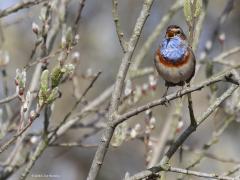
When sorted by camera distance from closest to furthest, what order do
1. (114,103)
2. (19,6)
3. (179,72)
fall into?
(114,103) → (179,72) → (19,6)

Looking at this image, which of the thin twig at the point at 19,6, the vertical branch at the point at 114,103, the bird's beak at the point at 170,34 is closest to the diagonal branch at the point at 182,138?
the vertical branch at the point at 114,103

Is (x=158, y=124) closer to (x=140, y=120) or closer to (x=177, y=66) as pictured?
(x=140, y=120)

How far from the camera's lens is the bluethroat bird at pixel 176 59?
3.60m

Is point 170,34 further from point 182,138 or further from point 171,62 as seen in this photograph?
point 182,138

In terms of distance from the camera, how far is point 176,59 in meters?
3.62

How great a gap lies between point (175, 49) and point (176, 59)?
0.06 m

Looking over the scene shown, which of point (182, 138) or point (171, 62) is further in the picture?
point (171, 62)

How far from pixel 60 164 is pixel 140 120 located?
1.62 metres

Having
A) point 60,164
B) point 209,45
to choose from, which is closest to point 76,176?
point 60,164


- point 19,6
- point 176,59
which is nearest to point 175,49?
point 176,59

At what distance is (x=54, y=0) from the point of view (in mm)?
4168

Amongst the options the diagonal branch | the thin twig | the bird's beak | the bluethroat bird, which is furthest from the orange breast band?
the thin twig

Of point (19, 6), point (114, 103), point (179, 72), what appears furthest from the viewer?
point (19, 6)

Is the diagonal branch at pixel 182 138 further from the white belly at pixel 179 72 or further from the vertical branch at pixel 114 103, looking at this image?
the white belly at pixel 179 72
